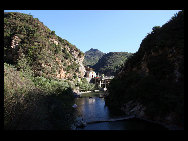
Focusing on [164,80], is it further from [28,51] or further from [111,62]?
[111,62]

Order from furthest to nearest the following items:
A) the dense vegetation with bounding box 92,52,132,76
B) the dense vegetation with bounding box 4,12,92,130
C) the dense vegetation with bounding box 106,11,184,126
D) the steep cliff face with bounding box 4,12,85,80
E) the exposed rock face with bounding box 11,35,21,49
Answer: the dense vegetation with bounding box 92,52,132,76, the exposed rock face with bounding box 11,35,21,49, the steep cliff face with bounding box 4,12,85,80, the dense vegetation with bounding box 106,11,184,126, the dense vegetation with bounding box 4,12,92,130

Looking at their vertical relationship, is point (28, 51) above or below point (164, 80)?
above

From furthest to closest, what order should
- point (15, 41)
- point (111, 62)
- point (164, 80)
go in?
point (111, 62)
point (15, 41)
point (164, 80)

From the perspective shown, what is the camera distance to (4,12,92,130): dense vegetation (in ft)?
36.2

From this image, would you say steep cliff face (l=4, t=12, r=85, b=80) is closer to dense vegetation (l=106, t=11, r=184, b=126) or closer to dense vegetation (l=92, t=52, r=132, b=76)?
dense vegetation (l=106, t=11, r=184, b=126)

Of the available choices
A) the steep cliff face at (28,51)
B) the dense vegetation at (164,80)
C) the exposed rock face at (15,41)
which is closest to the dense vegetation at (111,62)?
the steep cliff face at (28,51)

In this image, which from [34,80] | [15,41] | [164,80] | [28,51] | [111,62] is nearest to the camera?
[164,80]

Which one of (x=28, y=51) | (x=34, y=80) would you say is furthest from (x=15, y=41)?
(x=34, y=80)

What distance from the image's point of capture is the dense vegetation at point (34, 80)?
11.0 m

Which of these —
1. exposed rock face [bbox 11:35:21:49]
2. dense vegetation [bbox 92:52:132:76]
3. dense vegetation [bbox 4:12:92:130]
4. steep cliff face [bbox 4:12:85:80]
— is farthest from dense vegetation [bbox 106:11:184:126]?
dense vegetation [bbox 92:52:132:76]

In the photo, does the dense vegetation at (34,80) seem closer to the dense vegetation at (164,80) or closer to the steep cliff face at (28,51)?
the steep cliff face at (28,51)

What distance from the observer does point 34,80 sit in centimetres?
2803

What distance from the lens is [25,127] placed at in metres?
10.0
